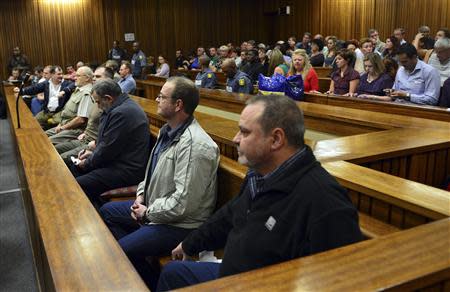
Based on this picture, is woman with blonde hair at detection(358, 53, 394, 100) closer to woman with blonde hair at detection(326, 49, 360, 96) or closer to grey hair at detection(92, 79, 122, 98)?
woman with blonde hair at detection(326, 49, 360, 96)

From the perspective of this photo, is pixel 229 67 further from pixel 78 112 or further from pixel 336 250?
pixel 336 250

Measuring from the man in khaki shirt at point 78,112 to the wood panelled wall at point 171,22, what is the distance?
891 cm

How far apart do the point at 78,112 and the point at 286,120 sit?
374 centimetres

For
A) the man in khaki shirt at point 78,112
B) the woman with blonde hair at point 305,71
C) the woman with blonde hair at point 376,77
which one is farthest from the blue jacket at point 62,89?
the woman with blonde hair at point 376,77

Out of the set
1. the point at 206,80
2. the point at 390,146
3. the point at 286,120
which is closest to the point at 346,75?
the point at 206,80

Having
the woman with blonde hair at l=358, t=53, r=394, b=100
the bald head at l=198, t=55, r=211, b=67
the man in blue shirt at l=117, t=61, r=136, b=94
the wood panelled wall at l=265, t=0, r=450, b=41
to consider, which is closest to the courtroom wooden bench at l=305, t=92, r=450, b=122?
the woman with blonde hair at l=358, t=53, r=394, b=100

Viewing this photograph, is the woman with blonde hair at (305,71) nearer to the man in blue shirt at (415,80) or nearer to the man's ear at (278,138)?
the man in blue shirt at (415,80)

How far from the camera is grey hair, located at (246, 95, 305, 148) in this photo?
1.61 metres

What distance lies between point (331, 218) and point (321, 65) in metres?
8.28

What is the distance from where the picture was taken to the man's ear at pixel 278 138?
161 cm

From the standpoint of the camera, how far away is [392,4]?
38.6 feet

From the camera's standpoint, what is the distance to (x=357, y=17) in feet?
41.7

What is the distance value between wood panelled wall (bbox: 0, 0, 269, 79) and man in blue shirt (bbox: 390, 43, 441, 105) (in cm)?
1172

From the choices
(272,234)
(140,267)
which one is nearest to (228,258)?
(272,234)
